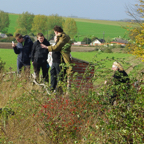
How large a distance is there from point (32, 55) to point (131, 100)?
4253 millimetres

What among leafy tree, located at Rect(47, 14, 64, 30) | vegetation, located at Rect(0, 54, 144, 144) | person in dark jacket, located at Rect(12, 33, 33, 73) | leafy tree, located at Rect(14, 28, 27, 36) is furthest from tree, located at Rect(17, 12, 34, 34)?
vegetation, located at Rect(0, 54, 144, 144)

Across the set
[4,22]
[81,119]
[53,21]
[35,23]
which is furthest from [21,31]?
[81,119]

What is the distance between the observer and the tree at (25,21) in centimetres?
10206

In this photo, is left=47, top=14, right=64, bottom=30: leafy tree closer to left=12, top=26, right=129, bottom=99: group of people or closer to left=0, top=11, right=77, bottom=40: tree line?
left=0, top=11, right=77, bottom=40: tree line

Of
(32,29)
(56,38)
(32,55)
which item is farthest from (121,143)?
(32,29)

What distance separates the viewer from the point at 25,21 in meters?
104

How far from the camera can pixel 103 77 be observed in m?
4.15

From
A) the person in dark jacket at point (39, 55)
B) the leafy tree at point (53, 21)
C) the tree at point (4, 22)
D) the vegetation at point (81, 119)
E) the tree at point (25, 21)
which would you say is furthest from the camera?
the leafy tree at point (53, 21)

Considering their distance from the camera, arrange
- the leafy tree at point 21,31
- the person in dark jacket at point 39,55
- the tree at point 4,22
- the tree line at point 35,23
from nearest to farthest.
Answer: the person in dark jacket at point 39,55
the leafy tree at point 21,31
the tree line at point 35,23
the tree at point 4,22

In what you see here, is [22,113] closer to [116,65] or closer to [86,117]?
[86,117]

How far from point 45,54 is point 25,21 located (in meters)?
99.9

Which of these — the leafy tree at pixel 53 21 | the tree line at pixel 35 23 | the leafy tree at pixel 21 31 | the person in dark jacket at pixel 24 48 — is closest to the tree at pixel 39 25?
the tree line at pixel 35 23

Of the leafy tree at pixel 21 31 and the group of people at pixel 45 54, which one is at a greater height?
the group of people at pixel 45 54

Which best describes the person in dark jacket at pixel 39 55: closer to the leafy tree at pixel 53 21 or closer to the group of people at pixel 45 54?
the group of people at pixel 45 54
